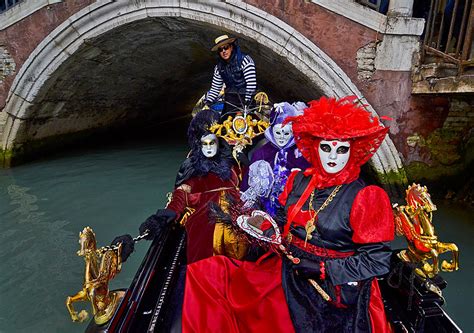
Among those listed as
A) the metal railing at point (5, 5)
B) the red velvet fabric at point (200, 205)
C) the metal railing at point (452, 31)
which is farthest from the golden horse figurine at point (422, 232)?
the metal railing at point (5, 5)

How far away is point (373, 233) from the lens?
3.47 feet

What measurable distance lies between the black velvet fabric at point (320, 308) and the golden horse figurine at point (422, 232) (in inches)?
11.1

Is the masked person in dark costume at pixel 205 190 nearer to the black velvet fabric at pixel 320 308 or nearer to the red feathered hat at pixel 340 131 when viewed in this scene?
the black velvet fabric at pixel 320 308

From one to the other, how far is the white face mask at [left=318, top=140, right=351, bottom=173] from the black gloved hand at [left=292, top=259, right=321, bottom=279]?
12.4 inches

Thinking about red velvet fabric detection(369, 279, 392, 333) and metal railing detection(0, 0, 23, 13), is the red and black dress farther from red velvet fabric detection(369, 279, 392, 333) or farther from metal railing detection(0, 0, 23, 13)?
metal railing detection(0, 0, 23, 13)

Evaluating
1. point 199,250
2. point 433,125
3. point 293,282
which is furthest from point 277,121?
point 433,125

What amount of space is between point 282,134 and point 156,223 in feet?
2.73

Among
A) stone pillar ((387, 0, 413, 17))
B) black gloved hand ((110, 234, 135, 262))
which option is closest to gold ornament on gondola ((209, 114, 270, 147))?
black gloved hand ((110, 234, 135, 262))

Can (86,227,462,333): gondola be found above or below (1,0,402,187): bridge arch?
below

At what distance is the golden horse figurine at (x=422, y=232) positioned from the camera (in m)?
1.21

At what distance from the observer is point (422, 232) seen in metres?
1.25

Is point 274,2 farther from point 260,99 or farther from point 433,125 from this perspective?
point 433,125

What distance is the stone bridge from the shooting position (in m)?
3.35

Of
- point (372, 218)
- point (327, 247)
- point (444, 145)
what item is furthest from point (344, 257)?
point (444, 145)
